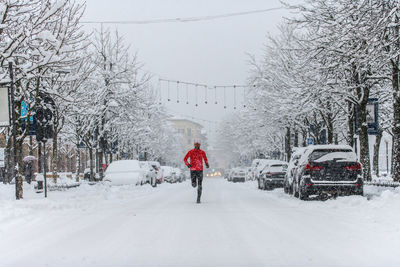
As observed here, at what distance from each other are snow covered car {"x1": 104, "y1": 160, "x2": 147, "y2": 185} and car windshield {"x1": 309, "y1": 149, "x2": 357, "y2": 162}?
38.9 ft

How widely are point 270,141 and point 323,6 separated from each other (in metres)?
38.5

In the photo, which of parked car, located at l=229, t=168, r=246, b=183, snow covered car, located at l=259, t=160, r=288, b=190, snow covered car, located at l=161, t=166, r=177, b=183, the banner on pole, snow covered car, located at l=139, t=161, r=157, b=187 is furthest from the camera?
parked car, located at l=229, t=168, r=246, b=183

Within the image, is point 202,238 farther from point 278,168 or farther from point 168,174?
point 168,174

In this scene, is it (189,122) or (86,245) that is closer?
(86,245)

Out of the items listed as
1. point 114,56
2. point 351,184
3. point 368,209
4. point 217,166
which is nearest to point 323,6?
point 351,184

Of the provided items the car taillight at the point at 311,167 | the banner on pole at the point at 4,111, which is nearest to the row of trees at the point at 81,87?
the banner on pole at the point at 4,111

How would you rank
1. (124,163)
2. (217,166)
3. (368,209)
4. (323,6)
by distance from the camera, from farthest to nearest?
1. (217,166)
2. (124,163)
3. (323,6)
4. (368,209)

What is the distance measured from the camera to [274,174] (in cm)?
2706

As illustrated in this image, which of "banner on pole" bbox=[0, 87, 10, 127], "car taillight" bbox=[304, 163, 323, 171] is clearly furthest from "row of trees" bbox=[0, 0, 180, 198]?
"car taillight" bbox=[304, 163, 323, 171]

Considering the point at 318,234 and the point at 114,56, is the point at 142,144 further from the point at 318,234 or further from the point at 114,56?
the point at 318,234

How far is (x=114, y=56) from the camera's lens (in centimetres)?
3797

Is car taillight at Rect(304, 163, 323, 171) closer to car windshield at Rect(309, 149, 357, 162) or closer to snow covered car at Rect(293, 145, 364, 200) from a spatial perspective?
snow covered car at Rect(293, 145, 364, 200)

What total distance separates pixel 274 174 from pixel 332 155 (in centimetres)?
1044

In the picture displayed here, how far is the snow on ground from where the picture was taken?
20.8ft
